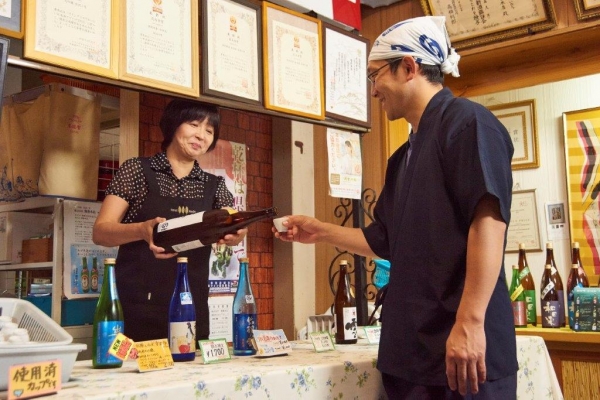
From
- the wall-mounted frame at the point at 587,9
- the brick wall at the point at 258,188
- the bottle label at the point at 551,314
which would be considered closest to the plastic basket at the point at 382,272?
the brick wall at the point at 258,188

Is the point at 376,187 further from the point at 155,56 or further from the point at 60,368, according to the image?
the point at 60,368

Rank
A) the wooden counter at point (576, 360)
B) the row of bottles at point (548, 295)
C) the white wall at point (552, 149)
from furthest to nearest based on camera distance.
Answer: the white wall at point (552, 149) < the row of bottles at point (548, 295) < the wooden counter at point (576, 360)

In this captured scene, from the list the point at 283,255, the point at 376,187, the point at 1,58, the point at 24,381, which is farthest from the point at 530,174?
the point at 24,381

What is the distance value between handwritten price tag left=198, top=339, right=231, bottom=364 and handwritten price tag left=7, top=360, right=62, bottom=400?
452mm

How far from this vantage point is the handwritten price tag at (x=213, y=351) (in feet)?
4.97

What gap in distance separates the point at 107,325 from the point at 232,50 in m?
1.18

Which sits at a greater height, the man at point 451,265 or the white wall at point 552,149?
the white wall at point 552,149

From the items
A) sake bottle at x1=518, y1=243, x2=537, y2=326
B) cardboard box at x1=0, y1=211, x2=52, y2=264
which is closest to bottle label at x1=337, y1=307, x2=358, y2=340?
cardboard box at x1=0, y1=211, x2=52, y2=264

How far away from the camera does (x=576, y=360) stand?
9.61ft

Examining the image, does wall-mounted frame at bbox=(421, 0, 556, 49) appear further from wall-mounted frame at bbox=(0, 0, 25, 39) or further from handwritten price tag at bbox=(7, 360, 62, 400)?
handwritten price tag at bbox=(7, 360, 62, 400)

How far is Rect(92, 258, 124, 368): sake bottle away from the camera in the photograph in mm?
1474

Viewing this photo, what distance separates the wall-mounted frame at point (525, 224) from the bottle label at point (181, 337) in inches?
109

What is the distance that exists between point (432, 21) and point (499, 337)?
844mm

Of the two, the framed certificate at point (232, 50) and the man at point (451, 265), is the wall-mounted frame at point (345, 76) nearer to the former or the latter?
the framed certificate at point (232, 50)
